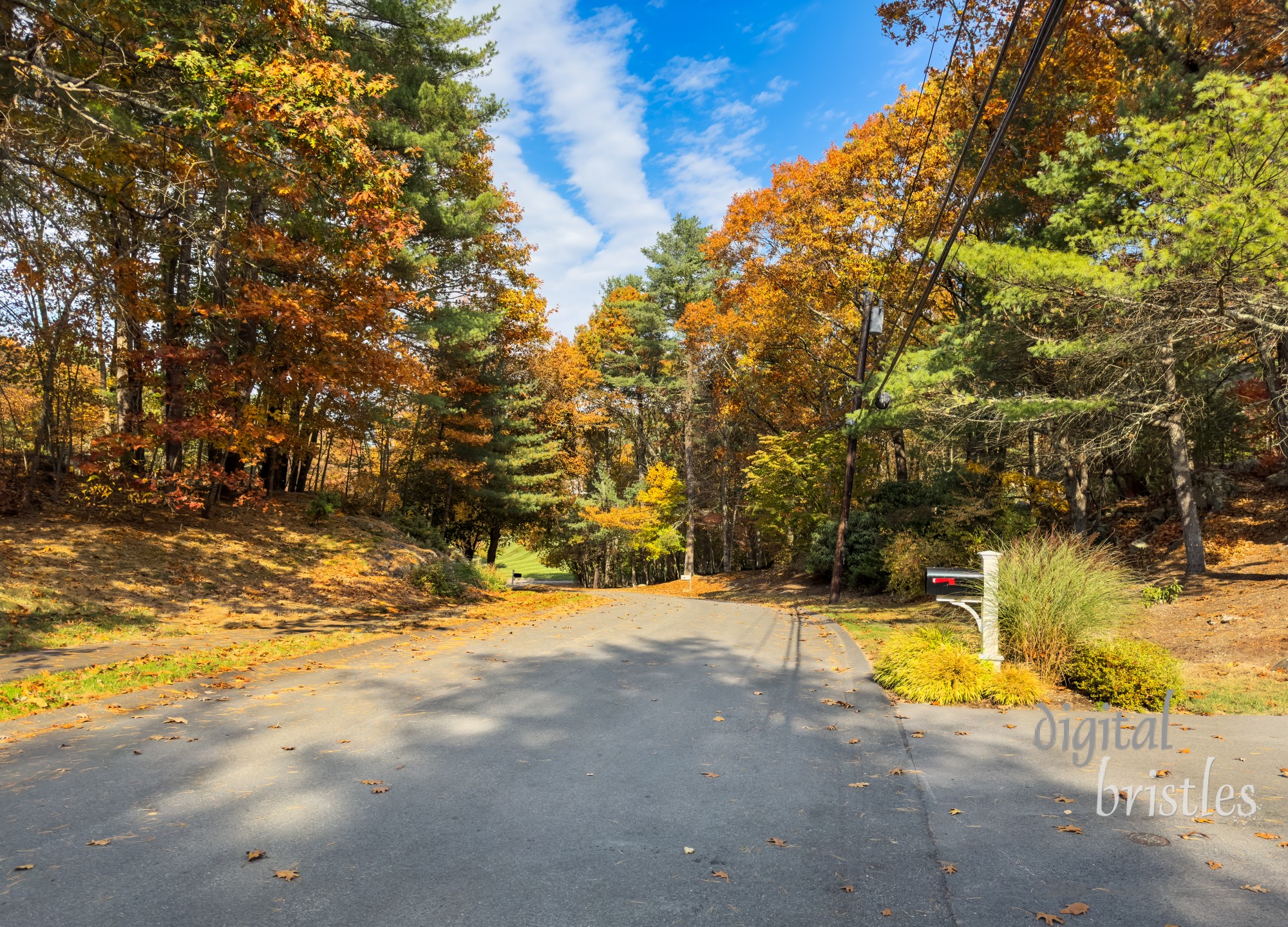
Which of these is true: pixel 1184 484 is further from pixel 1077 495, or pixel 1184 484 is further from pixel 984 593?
pixel 984 593

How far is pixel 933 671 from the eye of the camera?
7.12 m

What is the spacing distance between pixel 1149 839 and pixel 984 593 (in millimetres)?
4007

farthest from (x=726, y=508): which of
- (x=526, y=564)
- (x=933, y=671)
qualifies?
(x=526, y=564)

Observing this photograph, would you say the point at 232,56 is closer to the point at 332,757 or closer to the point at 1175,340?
the point at 332,757

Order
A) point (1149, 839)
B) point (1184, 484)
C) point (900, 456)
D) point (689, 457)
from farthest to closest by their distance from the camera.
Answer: point (689, 457) < point (900, 456) < point (1184, 484) < point (1149, 839)

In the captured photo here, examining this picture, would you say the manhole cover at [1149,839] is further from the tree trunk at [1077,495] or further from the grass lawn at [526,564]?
the grass lawn at [526,564]

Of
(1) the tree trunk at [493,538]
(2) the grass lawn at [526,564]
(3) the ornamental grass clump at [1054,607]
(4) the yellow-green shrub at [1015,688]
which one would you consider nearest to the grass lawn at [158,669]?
(4) the yellow-green shrub at [1015,688]

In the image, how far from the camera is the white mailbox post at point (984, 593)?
24.4 ft

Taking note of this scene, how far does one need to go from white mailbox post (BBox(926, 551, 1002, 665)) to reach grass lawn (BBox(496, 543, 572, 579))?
4401 centimetres

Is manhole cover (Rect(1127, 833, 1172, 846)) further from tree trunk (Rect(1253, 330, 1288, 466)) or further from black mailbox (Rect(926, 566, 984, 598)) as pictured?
tree trunk (Rect(1253, 330, 1288, 466))

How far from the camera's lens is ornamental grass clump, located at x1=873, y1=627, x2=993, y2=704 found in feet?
22.5

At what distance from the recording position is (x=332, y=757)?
468 centimetres

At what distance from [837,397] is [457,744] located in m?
24.2

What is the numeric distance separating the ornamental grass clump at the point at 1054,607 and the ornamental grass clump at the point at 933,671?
0.61 m
